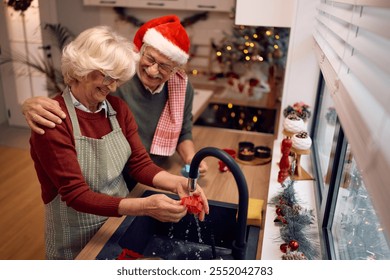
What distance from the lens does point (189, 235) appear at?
1.23m

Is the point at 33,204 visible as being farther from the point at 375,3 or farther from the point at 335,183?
the point at 375,3

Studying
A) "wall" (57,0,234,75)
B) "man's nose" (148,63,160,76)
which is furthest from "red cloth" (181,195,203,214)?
"wall" (57,0,234,75)

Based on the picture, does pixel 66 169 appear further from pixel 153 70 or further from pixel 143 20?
pixel 143 20

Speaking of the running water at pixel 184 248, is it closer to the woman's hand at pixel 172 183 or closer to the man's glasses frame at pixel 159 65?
the woman's hand at pixel 172 183

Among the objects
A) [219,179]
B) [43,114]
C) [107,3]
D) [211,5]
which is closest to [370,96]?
[43,114]

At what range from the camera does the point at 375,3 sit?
0.53 m

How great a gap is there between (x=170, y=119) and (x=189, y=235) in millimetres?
455

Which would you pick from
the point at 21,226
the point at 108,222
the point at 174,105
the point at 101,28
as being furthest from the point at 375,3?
the point at 21,226

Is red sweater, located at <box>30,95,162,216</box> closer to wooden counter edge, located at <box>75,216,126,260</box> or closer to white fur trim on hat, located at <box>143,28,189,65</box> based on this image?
wooden counter edge, located at <box>75,216,126,260</box>

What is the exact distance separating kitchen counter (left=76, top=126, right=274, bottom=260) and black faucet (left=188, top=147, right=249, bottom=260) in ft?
0.49

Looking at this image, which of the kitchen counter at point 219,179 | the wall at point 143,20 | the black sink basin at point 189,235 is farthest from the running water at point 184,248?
the wall at point 143,20

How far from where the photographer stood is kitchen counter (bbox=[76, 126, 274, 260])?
102 centimetres

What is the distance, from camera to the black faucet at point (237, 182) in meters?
0.82

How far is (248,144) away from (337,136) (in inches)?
25.6
